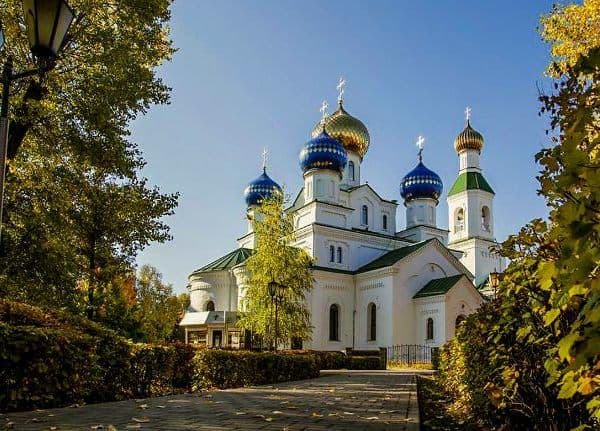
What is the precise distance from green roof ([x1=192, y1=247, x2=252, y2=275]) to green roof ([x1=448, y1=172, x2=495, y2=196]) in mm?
17834

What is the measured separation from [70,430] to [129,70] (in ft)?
33.2

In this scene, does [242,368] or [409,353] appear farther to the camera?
[409,353]

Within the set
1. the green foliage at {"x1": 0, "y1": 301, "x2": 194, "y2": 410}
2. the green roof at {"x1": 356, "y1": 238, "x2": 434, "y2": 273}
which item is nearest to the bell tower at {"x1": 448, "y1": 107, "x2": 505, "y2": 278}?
the green roof at {"x1": 356, "y1": 238, "x2": 434, "y2": 273}

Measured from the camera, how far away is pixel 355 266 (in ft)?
119

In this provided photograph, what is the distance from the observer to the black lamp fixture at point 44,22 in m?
4.71

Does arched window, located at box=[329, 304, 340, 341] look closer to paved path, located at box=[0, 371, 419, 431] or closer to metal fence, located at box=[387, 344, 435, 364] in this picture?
metal fence, located at box=[387, 344, 435, 364]

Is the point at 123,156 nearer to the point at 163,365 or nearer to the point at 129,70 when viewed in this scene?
the point at 129,70

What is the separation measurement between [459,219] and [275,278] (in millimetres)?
25633

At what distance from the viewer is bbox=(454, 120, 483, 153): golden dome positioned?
45906mm

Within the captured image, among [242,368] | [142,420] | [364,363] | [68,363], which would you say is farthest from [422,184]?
[142,420]

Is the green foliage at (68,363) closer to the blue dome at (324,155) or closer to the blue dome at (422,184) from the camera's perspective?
the blue dome at (324,155)

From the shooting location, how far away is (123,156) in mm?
13930

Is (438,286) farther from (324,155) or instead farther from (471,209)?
(471,209)

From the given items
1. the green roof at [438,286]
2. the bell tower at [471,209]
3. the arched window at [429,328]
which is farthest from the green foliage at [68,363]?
the bell tower at [471,209]
